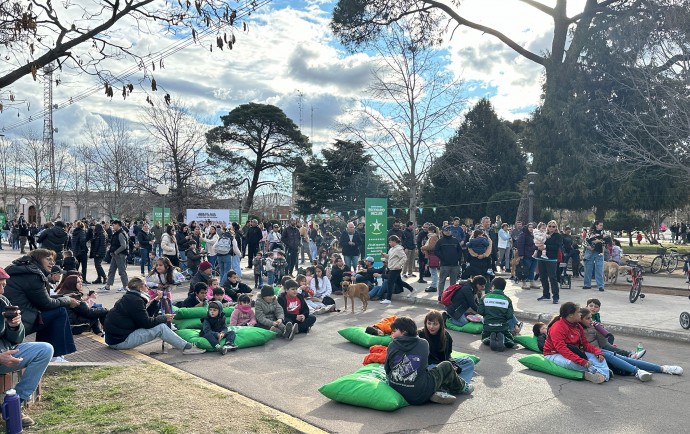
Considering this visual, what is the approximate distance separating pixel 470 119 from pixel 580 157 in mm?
15750

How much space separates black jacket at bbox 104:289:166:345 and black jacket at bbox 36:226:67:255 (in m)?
8.86

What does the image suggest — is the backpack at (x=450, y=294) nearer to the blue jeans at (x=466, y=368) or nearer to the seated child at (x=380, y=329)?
the seated child at (x=380, y=329)

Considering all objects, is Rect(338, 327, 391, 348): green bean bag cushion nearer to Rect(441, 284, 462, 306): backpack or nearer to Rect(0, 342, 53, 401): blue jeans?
Rect(441, 284, 462, 306): backpack

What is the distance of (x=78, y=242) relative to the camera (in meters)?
17.2

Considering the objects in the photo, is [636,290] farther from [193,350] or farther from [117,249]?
[117,249]

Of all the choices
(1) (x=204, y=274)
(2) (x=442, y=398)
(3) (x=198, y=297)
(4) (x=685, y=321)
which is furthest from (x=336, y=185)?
(2) (x=442, y=398)

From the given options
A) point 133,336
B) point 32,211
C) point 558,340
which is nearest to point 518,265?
point 558,340

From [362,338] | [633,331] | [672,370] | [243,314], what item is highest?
[243,314]

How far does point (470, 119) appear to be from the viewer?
42.0 m

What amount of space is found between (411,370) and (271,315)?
4.51 metres

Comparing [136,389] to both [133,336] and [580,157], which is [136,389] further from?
[580,157]

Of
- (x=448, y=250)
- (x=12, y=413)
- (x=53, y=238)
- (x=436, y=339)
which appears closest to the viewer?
(x=12, y=413)

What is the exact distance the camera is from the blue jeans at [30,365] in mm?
5207

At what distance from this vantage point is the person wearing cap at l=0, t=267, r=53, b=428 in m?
5.12
